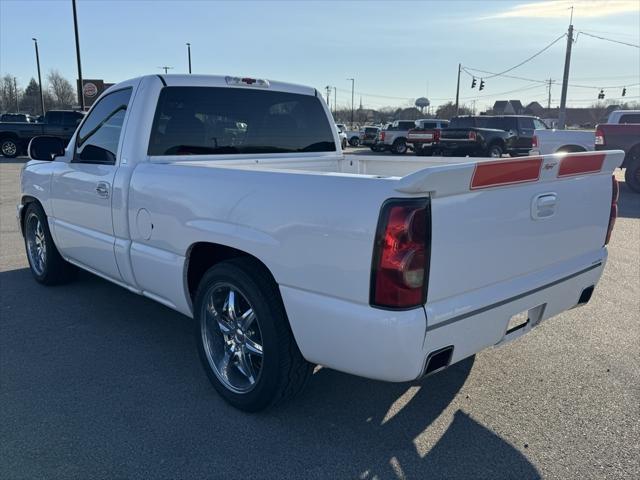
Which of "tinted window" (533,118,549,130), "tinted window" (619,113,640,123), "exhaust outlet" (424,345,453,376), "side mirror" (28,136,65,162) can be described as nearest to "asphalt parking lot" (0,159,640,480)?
"exhaust outlet" (424,345,453,376)

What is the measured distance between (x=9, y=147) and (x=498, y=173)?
2531 cm

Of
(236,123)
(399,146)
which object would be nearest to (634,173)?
(236,123)

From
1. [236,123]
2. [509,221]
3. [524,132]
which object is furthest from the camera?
[524,132]

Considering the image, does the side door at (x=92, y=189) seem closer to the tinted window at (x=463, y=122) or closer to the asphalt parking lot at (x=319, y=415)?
the asphalt parking lot at (x=319, y=415)

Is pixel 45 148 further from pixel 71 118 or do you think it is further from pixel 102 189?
pixel 71 118

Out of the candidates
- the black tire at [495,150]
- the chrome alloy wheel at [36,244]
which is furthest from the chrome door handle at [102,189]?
the black tire at [495,150]

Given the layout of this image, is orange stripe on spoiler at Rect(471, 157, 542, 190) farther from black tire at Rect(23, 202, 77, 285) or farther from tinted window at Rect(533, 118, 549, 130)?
tinted window at Rect(533, 118, 549, 130)

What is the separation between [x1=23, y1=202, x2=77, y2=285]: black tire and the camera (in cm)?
522

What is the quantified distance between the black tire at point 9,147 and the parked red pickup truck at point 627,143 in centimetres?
2247

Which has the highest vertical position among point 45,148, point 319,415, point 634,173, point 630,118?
point 630,118

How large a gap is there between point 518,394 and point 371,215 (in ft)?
5.98

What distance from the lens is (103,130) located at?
14.1 feet

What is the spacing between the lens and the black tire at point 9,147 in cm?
2286

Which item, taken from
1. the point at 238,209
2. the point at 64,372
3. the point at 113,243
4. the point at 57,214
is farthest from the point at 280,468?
the point at 57,214
